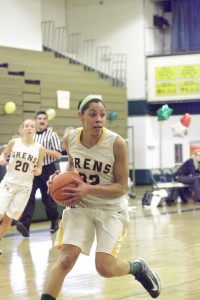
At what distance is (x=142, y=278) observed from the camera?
5613 millimetres

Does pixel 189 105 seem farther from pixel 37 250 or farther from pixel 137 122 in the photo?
pixel 37 250

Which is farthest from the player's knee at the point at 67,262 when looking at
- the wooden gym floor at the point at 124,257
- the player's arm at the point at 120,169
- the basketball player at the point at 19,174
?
the basketball player at the point at 19,174

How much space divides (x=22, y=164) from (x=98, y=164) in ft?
13.0

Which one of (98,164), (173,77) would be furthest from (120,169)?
(173,77)

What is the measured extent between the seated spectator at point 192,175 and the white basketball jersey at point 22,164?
750 centimetres

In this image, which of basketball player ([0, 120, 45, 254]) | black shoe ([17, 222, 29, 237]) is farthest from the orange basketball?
black shoe ([17, 222, 29, 237])

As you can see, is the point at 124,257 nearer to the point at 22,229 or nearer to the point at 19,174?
the point at 19,174

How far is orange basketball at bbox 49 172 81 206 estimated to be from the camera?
16.6 ft

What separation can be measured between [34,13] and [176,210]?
9472 millimetres

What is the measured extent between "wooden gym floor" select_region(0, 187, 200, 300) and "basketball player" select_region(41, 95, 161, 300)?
2.73ft

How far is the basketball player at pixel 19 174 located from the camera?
8.77 meters

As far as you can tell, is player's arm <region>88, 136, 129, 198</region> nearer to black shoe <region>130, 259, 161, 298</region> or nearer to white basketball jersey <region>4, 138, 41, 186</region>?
black shoe <region>130, 259, 161, 298</region>

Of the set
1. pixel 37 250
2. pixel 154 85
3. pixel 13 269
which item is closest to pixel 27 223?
pixel 37 250

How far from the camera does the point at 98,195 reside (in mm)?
5164
